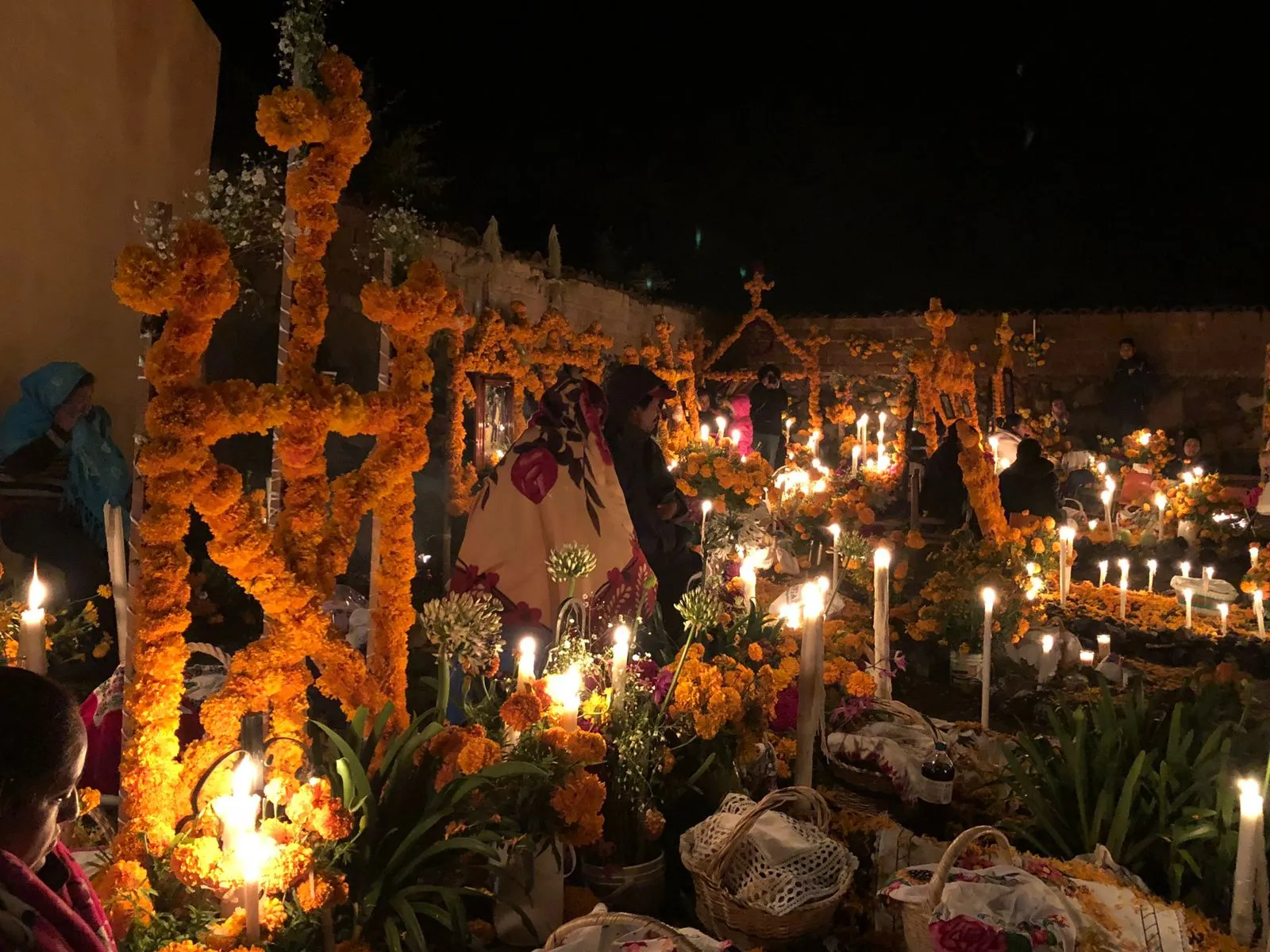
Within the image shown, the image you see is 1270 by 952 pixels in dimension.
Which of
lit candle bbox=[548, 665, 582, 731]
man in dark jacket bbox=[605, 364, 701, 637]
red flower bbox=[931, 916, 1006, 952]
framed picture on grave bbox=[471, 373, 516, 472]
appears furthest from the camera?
framed picture on grave bbox=[471, 373, 516, 472]

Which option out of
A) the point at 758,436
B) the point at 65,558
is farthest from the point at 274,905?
the point at 758,436

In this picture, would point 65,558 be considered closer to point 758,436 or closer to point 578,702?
point 578,702

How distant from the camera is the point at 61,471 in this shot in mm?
5332

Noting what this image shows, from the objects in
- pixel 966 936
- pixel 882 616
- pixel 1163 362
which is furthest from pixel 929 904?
pixel 1163 362

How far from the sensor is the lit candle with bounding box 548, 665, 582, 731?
2.96 m

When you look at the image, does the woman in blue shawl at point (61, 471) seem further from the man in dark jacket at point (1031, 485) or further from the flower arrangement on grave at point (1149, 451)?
the flower arrangement on grave at point (1149, 451)

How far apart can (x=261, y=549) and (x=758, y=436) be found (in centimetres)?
916

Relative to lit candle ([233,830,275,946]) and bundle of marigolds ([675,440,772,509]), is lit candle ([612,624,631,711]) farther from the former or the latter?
bundle of marigolds ([675,440,772,509])

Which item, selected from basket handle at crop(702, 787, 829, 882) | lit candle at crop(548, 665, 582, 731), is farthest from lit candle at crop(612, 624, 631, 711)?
basket handle at crop(702, 787, 829, 882)

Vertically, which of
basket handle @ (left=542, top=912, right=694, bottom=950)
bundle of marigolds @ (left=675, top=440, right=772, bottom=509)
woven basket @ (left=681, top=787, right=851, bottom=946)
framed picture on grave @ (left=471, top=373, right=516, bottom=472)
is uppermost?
framed picture on grave @ (left=471, top=373, right=516, bottom=472)

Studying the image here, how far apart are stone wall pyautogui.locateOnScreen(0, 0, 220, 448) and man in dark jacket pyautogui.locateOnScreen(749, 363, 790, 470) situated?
6.96 m

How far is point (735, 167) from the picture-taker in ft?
67.8

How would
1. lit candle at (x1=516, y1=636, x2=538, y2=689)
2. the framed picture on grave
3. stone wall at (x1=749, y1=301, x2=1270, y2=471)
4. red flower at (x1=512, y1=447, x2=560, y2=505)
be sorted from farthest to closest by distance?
stone wall at (x1=749, y1=301, x2=1270, y2=471) → the framed picture on grave → red flower at (x1=512, y1=447, x2=560, y2=505) → lit candle at (x1=516, y1=636, x2=538, y2=689)

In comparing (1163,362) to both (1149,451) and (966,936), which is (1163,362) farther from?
(966,936)
